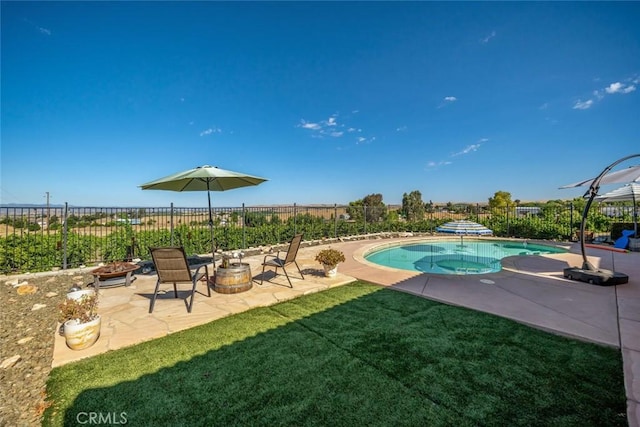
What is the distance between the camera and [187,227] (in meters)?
8.27

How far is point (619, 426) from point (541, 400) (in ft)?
1.23

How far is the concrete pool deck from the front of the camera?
278 cm

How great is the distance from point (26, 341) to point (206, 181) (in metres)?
3.46

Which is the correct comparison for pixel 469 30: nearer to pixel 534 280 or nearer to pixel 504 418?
pixel 534 280

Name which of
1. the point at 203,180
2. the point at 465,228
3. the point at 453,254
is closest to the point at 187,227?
the point at 203,180

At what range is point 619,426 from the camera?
164 cm

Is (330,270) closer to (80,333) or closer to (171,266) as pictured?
(171,266)

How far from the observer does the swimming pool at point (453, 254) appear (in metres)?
7.63

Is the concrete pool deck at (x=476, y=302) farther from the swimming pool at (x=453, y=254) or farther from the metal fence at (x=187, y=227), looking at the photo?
the metal fence at (x=187, y=227)

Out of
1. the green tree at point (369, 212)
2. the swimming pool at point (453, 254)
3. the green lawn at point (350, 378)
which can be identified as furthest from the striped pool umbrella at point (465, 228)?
the green lawn at point (350, 378)

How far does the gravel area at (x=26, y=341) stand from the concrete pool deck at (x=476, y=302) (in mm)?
185

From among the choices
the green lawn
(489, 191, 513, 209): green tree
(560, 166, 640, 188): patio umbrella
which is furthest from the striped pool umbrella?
(489, 191, 513, 209): green tree

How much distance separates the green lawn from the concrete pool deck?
0.22 m

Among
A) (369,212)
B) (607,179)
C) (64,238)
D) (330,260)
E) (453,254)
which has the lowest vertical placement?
(453,254)
